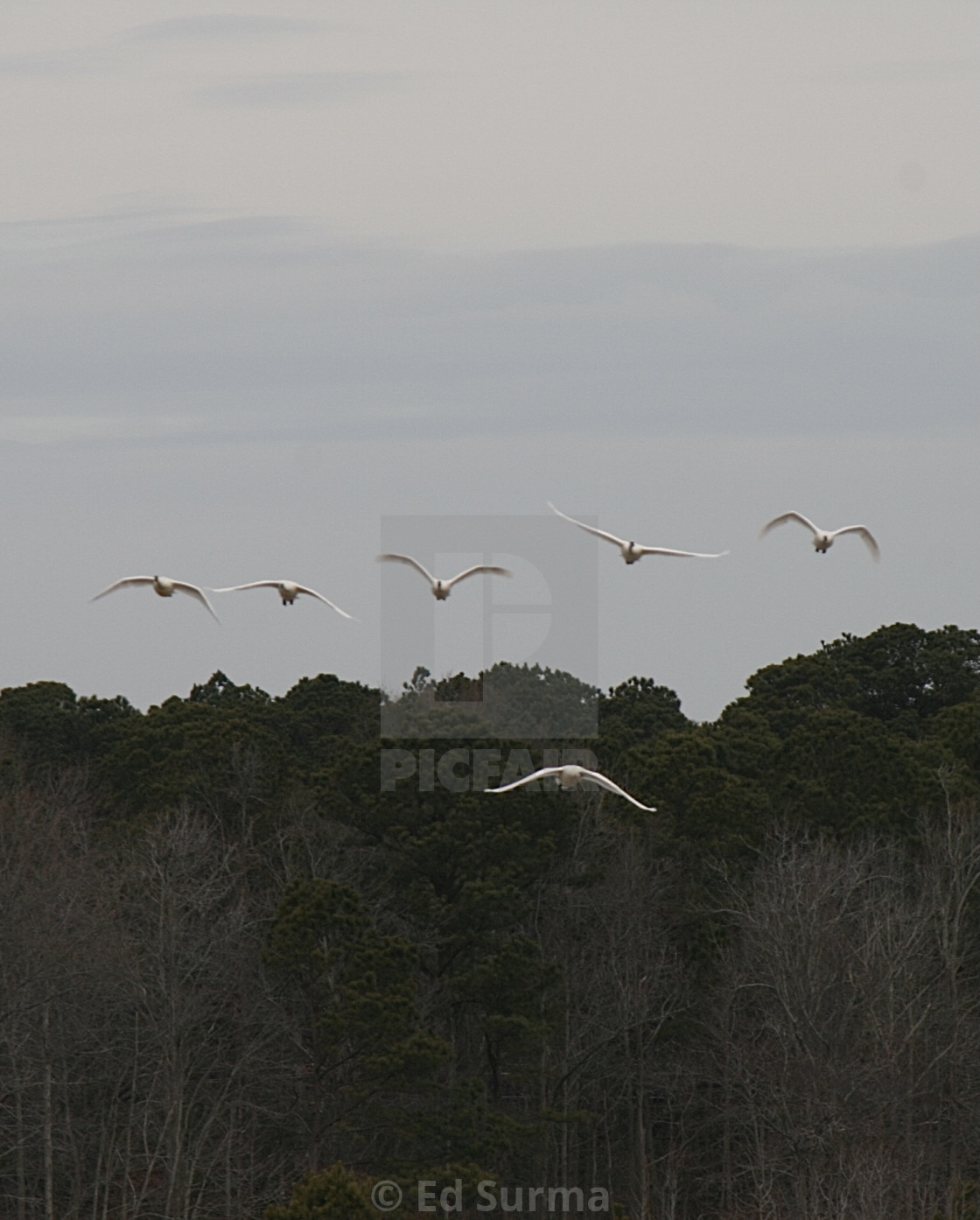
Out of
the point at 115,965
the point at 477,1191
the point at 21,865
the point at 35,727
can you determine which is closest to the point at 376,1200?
the point at 477,1191

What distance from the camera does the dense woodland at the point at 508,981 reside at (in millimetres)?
37375

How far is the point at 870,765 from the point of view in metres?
47.0

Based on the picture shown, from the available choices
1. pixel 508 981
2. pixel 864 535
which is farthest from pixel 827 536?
pixel 508 981

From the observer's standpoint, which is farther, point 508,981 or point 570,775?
point 508,981

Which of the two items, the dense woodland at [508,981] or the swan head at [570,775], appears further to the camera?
the dense woodland at [508,981]

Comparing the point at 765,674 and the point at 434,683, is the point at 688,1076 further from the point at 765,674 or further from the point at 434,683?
the point at 765,674

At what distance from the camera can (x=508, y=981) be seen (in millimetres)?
40094

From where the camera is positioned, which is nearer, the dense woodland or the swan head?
the swan head

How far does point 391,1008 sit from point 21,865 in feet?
23.8

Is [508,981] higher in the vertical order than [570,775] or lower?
lower

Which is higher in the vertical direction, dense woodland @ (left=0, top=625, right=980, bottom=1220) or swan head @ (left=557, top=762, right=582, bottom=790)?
swan head @ (left=557, top=762, right=582, bottom=790)

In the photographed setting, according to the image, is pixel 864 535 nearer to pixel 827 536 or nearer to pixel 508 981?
pixel 827 536

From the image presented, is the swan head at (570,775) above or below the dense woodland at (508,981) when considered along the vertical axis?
above

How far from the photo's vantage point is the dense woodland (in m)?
37.4
